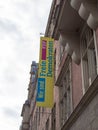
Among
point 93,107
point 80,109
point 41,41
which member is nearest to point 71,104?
point 80,109

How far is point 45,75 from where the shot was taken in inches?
Result: 772

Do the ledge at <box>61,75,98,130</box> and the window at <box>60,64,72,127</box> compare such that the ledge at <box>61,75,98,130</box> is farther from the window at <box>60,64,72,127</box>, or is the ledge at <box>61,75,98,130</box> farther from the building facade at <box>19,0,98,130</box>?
the window at <box>60,64,72,127</box>

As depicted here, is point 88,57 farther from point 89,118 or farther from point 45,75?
point 45,75

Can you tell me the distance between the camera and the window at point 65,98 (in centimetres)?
1644

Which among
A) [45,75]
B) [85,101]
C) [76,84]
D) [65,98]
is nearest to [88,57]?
[76,84]

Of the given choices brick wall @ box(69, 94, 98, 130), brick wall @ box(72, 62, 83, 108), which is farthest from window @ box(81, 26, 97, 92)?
brick wall @ box(69, 94, 98, 130)

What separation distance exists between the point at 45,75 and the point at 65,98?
2468mm

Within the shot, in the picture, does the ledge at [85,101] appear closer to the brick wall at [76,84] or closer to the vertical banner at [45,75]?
the brick wall at [76,84]

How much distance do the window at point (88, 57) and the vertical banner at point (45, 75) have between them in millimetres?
5073

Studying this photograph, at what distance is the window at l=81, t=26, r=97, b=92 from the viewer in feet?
41.8

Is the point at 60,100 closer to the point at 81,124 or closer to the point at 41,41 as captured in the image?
the point at 41,41

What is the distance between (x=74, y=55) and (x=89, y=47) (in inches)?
50.6

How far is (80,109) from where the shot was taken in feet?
39.6

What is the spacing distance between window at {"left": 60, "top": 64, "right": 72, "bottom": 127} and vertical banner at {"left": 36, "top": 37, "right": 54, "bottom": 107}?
691mm
